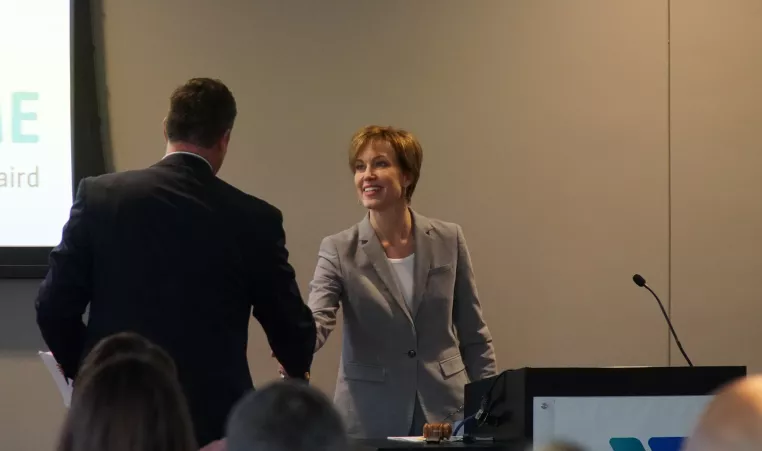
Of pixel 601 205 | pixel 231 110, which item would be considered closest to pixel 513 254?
pixel 601 205

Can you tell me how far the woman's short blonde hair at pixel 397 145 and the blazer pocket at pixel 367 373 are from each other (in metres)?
0.68

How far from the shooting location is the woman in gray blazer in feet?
11.4

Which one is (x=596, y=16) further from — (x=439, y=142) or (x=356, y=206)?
(x=356, y=206)

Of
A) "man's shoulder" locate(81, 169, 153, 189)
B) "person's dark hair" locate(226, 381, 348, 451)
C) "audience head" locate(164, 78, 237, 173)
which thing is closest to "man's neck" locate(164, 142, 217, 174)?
"audience head" locate(164, 78, 237, 173)

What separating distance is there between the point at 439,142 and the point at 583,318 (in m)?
0.98

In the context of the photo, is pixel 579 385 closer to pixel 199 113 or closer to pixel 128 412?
pixel 199 113

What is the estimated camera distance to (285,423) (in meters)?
1.27

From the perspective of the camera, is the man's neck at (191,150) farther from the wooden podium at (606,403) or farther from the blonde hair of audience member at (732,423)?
the blonde hair of audience member at (732,423)

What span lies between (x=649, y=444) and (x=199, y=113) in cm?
147

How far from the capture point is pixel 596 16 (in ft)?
14.2

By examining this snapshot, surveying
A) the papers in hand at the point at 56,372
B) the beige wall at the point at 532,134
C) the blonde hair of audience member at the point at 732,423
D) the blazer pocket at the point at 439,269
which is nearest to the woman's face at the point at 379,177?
the blazer pocket at the point at 439,269

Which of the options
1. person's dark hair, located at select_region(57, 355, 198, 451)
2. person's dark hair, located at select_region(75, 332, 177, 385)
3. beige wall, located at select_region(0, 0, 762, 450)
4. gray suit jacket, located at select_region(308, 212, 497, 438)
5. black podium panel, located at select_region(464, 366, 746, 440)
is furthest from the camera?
beige wall, located at select_region(0, 0, 762, 450)

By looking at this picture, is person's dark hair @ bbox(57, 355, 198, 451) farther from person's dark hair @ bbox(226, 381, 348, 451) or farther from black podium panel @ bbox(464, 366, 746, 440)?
black podium panel @ bbox(464, 366, 746, 440)

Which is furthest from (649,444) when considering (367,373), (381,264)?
(381,264)
